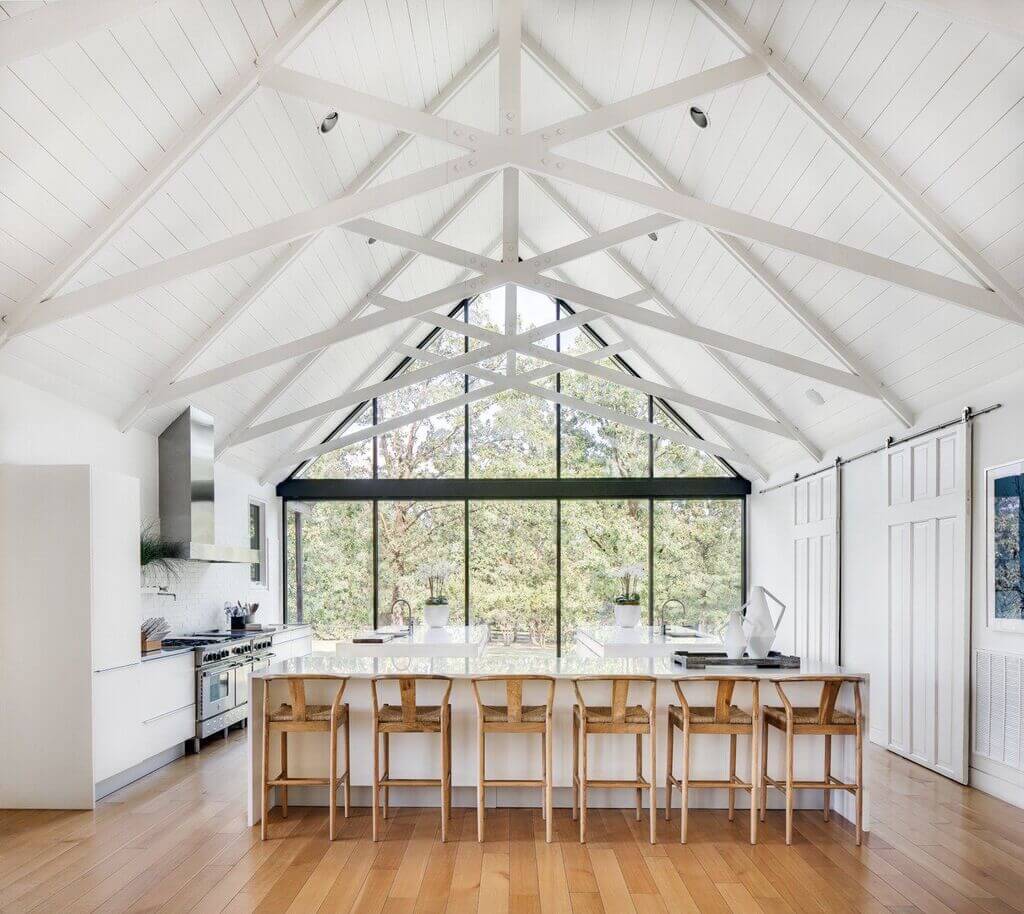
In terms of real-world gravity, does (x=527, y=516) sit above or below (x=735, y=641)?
above

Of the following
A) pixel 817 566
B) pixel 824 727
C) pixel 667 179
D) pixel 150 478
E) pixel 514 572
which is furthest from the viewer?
pixel 514 572

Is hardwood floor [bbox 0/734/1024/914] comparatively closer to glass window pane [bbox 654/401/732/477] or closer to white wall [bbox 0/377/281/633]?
white wall [bbox 0/377/281/633]

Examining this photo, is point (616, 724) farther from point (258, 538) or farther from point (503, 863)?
point (258, 538)

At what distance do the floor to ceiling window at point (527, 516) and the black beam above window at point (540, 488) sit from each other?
0.01m

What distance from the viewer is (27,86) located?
3738 mm

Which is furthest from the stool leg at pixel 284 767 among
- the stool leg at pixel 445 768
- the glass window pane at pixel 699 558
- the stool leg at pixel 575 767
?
the glass window pane at pixel 699 558

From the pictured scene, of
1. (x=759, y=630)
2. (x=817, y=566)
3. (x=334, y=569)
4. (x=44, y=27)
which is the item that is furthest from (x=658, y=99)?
(x=334, y=569)

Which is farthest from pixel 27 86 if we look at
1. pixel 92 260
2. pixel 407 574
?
pixel 407 574

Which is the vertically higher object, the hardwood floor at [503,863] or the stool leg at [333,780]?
the stool leg at [333,780]

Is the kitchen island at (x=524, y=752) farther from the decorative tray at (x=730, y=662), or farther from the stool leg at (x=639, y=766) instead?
the stool leg at (x=639, y=766)

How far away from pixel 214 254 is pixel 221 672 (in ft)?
12.5

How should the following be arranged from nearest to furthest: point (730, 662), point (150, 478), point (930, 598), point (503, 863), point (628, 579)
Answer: point (503, 863) < point (730, 662) < point (930, 598) < point (150, 478) < point (628, 579)

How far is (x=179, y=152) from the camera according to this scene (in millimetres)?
4656

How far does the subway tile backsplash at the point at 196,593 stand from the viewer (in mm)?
7180
